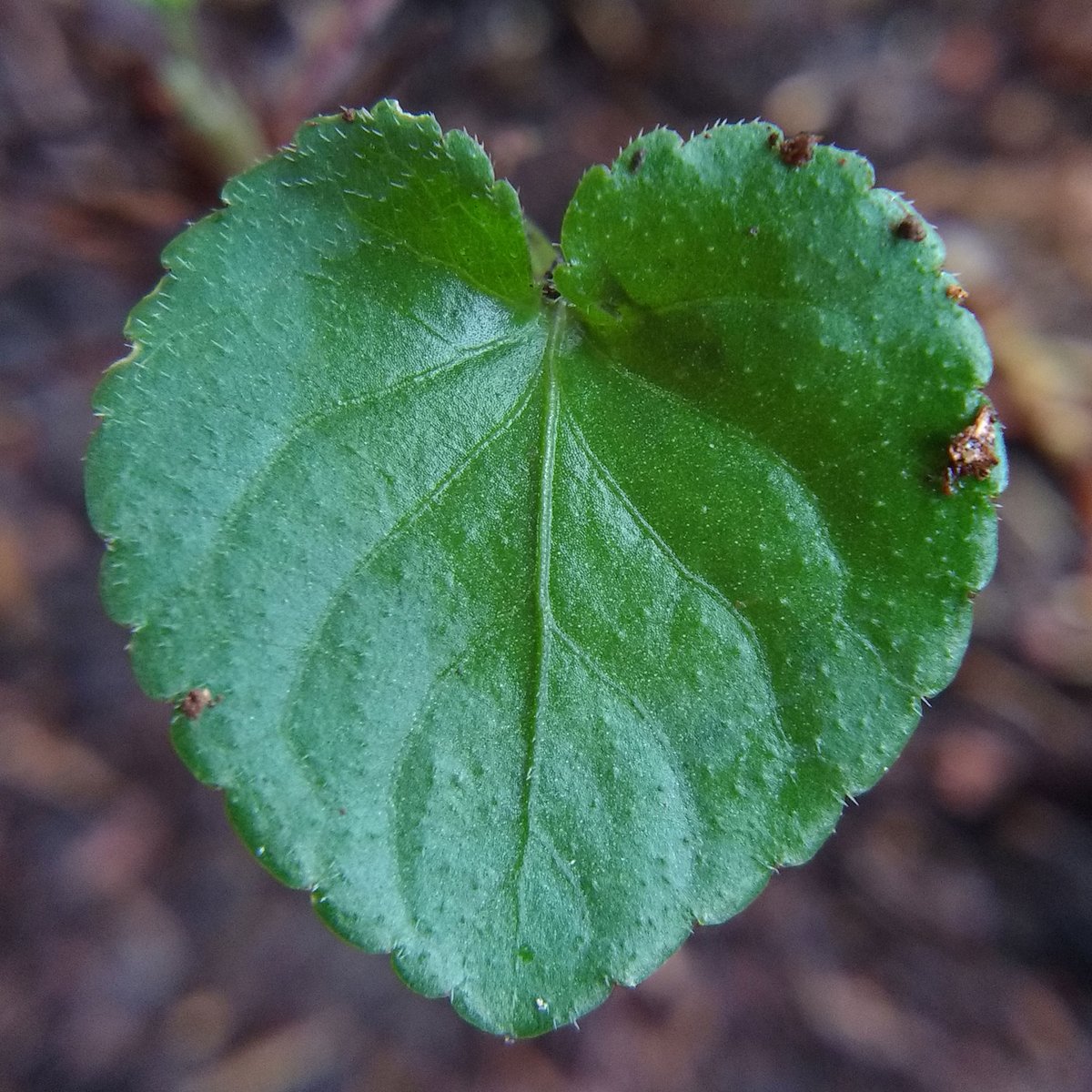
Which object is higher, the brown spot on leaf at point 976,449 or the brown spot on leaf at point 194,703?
the brown spot on leaf at point 976,449

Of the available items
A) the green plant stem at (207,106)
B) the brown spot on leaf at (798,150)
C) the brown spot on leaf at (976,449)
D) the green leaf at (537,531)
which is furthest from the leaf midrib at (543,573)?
the green plant stem at (207,106)

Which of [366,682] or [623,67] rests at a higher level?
[623,67]

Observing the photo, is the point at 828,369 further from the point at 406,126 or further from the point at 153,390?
the point at 153,390

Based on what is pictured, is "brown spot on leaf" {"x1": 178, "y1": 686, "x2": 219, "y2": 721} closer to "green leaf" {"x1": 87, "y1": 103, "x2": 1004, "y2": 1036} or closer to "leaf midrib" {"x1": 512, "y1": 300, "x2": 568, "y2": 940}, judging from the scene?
"green leaf" {"x1": 87, "y1": 103, "x2": 1004, "y2": 1036}

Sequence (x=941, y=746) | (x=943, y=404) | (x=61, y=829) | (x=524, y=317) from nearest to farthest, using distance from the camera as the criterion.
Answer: (x=943, y=404)
(x=524, y=317)
(x=61, y=829)
(x=941, y=746)

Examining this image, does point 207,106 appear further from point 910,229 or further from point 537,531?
point 910,229

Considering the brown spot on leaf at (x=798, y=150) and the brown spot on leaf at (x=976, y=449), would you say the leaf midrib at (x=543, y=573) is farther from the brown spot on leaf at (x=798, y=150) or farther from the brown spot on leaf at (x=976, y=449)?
the brown spot on leaf at (x=976, y=449)

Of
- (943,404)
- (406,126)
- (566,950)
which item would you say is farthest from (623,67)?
(566,950)
